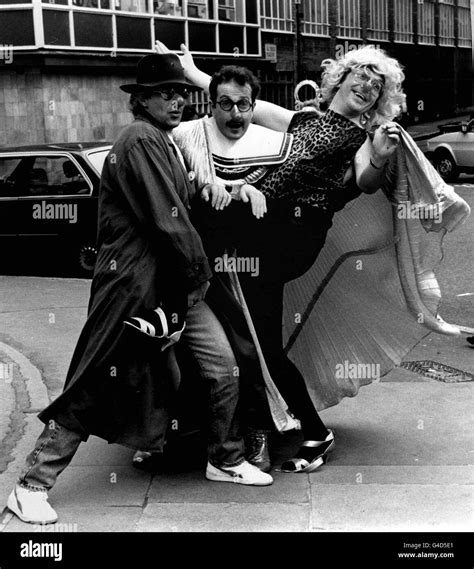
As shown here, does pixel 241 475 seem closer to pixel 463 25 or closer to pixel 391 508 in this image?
pixel 391 508

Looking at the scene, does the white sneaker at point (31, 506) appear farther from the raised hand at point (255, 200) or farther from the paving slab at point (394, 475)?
the raised hand at point (255, 200)

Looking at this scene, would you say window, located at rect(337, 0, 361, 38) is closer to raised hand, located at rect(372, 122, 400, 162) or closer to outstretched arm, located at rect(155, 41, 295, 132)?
outstretched arm, located at rect(155, 41, 295, 132)

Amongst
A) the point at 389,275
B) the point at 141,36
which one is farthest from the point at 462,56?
the point at 389,275

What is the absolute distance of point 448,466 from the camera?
5.52m

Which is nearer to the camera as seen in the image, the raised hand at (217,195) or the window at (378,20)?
the raised hand at (217,195)

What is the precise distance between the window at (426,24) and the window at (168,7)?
20.3 m

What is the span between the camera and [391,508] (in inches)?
192

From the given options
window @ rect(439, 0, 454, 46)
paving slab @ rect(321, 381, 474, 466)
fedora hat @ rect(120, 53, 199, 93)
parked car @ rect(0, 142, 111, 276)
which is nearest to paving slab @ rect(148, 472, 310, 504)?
paving slab @ rect(321, 381, 474, 466)

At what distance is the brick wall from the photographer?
22.7 m

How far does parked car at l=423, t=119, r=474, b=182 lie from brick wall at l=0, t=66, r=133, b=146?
280 inches

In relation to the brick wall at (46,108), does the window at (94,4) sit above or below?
above

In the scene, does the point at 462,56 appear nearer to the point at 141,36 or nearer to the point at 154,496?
the point at 141,36

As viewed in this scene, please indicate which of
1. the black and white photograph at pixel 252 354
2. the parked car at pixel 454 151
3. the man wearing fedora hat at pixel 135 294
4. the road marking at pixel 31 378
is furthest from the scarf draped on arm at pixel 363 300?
the parked car at pixel 454 151

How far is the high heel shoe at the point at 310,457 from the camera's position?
5.45 meters
